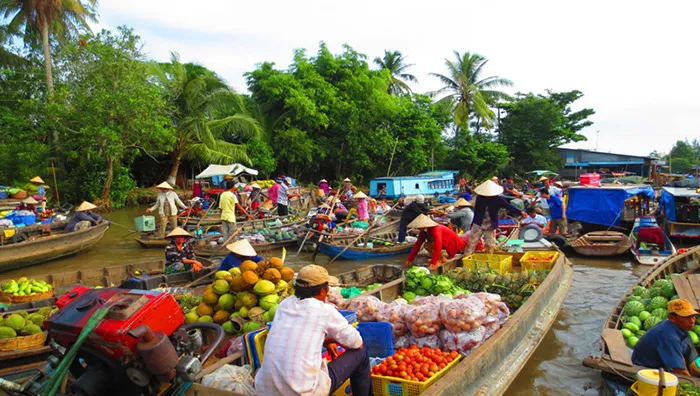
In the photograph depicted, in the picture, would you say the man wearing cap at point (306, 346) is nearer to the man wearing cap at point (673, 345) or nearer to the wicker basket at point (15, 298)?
the man wearing cap at point (673, 345)

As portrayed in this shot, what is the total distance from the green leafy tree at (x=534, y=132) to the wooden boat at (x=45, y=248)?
93.1ft

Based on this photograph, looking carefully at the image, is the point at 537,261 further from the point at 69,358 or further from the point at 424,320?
the point at 69,358

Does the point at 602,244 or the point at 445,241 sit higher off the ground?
the point at 445,241

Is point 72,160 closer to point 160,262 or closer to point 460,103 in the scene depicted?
point 160,262

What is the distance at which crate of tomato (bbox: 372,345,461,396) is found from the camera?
133 inches

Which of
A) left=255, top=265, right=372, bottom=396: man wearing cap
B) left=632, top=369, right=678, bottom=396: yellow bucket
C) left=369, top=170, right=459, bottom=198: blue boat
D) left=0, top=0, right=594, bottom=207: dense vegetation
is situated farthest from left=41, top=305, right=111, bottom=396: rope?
left=369, top=170, right=459, bottom=198: blue boat

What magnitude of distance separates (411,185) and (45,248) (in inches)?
650

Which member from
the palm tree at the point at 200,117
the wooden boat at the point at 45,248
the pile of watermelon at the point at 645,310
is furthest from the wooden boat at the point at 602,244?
the palm tree at the point at 200,117

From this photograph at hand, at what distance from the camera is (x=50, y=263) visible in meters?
11.9

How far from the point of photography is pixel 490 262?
23.8ft

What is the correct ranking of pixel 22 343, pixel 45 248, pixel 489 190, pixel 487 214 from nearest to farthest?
pixel 22 343 < pixel 489 190 < pixel 487 214 < pixel 45 248

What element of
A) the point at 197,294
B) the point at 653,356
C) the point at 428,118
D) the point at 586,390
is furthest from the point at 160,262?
the point at 428,118

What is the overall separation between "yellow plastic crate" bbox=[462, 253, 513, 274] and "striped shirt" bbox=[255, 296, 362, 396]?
460 cm

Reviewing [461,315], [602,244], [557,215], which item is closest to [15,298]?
[461,315]
